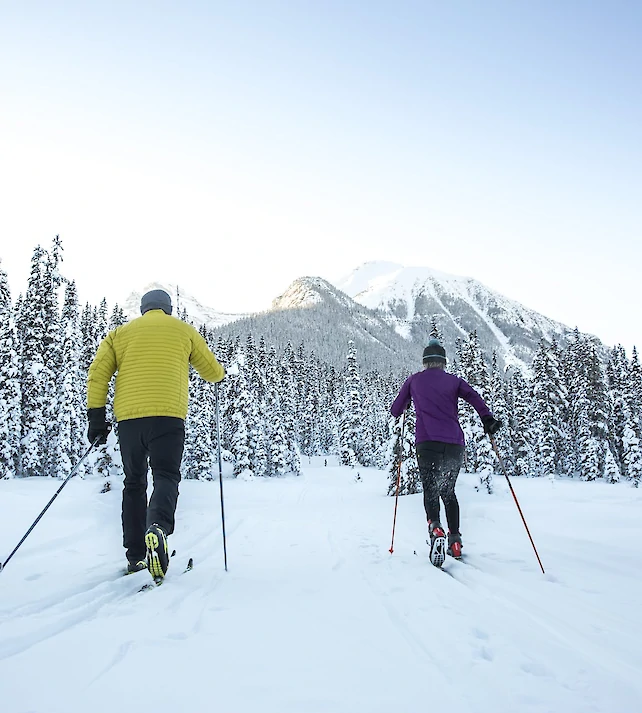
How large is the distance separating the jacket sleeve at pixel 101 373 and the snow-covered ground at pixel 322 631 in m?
1.59

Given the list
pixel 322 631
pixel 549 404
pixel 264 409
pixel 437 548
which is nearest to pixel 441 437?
pixel 437 548

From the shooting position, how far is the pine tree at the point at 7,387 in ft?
80.2

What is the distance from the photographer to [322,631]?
2.94 meters

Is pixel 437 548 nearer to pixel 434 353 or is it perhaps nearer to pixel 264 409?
pixel 434 353

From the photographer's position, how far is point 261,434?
39594 millimetres

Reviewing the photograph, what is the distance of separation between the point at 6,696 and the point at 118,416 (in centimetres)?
261

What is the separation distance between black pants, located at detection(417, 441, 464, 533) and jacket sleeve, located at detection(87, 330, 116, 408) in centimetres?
362

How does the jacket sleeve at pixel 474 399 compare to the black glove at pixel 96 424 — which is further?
the jacket sleeve at pixel 474 399

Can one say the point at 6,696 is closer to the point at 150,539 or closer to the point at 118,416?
the point at 150,539

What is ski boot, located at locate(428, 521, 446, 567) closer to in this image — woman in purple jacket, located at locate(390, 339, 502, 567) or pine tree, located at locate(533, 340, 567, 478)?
woman in purple jacket, located at locate(390, 339, 502, 567)

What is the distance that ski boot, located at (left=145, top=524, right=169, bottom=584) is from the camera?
388 cm

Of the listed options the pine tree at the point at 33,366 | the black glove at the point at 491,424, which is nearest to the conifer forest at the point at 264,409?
the pine tree at the point at 33,366

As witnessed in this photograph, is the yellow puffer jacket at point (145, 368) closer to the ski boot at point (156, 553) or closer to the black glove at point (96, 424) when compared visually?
the black glove at point (96, 424)

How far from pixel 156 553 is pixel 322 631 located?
1.69 meters
